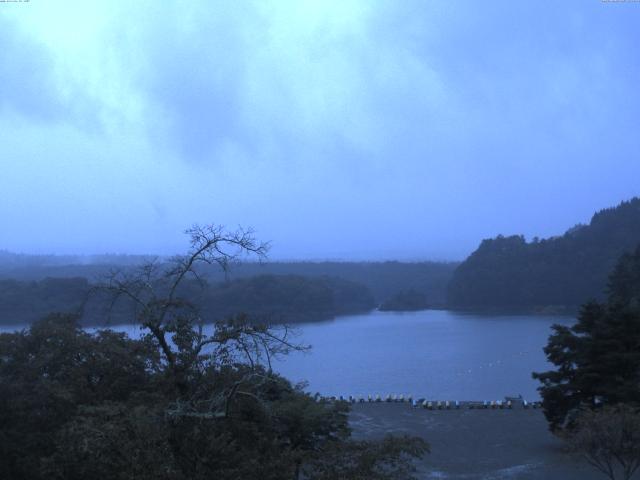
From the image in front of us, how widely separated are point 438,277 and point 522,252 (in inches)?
505

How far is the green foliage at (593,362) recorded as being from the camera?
10.8m

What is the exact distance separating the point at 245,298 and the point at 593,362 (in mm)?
24793

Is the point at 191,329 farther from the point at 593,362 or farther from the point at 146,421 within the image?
the point at 593,362

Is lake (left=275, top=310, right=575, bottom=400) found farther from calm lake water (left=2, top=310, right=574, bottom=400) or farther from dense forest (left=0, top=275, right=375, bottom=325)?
dense forest (left=0, top=275, right=375, bottom=325)

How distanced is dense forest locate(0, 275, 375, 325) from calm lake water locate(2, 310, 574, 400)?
1.88 metres

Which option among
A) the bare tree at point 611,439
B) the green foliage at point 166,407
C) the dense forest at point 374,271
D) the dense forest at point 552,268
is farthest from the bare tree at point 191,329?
the dense forest at point 374,271

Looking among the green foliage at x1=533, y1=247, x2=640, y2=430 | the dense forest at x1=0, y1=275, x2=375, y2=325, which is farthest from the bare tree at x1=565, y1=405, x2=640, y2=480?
the dense forest at x1=0, y1=275, x2=375, y2=325

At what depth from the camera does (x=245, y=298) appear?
34594 mm

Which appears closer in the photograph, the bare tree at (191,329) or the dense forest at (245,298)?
the bare tree at (191,329)

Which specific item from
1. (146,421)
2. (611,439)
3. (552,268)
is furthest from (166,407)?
(552,268)

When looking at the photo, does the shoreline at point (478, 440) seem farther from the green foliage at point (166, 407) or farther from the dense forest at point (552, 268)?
the dense forest at point (552, 268)

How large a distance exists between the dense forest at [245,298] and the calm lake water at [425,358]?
1882 mm

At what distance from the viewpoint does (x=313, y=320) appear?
125ft

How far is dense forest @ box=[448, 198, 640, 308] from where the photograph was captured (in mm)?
43688
